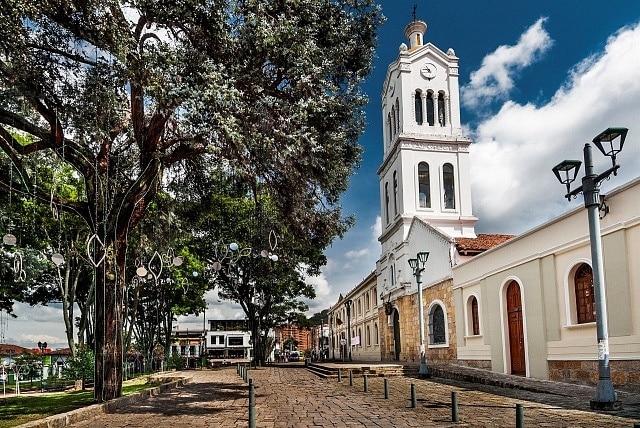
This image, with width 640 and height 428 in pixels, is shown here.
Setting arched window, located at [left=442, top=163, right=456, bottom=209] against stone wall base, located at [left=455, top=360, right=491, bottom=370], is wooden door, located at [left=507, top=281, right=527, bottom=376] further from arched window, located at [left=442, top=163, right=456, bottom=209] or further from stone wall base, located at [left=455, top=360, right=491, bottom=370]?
arched window, located at [left=442, top=163, right=456, bottom=209]

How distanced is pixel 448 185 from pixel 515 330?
14711 mm

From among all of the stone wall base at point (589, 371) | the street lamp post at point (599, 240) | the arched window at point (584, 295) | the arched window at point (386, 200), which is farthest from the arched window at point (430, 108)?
the street lamp post at point (599, 240)

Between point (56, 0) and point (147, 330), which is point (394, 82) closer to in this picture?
point (147, 330)

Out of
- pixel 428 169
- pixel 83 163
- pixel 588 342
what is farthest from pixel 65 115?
pixel 428 169

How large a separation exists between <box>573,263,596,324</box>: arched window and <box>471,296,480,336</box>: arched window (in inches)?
288

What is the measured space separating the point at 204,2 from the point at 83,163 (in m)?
5.35

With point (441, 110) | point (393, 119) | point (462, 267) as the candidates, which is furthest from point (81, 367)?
point (441, 110)

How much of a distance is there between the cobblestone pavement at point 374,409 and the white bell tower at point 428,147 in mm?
15865

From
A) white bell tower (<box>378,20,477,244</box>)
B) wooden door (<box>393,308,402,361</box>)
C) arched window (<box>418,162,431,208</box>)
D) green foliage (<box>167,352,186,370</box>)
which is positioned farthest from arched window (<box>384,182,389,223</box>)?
green foliage (<box>167,352,186,370</box>)

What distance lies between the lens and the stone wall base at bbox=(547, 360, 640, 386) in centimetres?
1287

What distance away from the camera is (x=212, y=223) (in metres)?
31.2

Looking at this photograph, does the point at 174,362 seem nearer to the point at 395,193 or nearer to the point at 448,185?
the point at 395,193

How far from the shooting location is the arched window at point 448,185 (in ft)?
107

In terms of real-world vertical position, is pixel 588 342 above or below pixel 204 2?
below
